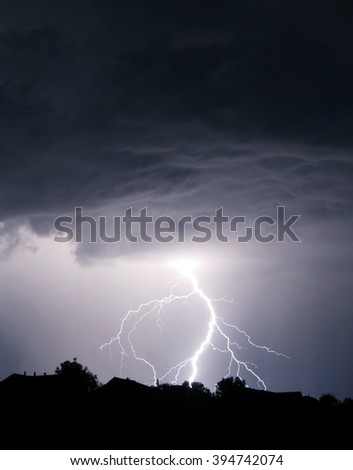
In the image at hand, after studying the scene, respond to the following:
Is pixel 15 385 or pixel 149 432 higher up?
pixel 15 385

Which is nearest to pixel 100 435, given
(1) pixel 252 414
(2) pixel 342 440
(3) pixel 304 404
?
(1) pixel 252 414

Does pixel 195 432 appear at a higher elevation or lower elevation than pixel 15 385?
lower

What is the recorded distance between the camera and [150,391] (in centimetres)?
3509

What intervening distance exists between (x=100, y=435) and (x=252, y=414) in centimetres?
1079

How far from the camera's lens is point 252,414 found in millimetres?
35375

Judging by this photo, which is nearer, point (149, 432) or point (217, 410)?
point (149, 432)

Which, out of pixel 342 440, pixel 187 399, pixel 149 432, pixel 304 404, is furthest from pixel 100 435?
pixel 304 404

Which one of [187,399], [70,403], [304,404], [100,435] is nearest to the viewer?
[100,435]

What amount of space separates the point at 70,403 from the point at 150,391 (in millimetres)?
4974
